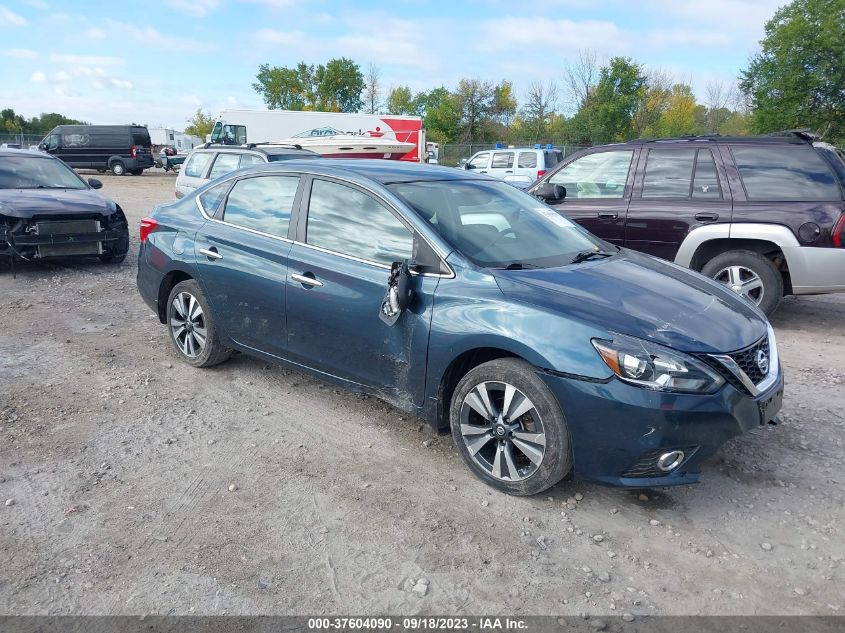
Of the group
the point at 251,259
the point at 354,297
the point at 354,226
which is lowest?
the point at 354,297

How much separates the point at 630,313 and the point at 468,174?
1.84 m

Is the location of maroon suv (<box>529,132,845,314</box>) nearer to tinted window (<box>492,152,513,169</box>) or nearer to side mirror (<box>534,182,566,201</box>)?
side mirror (<box>534,182,566,201</box>)

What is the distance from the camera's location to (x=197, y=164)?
468 inches

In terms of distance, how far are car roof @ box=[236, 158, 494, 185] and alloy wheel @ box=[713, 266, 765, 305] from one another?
3.10 meters

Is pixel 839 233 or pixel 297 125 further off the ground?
pixel 297 125

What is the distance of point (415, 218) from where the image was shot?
12.7 ft

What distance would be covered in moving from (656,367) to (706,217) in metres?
4.19

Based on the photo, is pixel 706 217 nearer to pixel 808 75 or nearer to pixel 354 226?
pixel 354 226

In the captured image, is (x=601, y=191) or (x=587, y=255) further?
(x=601, y=191)

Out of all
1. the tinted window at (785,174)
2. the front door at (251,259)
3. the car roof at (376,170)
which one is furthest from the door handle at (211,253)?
the tinted window at (785,174)

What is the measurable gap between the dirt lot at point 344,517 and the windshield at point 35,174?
5.21 metres

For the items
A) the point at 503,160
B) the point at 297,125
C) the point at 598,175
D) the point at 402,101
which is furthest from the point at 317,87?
the point at 598,175

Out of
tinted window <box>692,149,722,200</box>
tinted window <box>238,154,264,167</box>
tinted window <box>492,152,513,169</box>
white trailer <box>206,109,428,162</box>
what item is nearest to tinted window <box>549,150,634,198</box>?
tinted window <box>692,149,722,200</box>

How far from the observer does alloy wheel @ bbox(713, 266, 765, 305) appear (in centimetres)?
652
